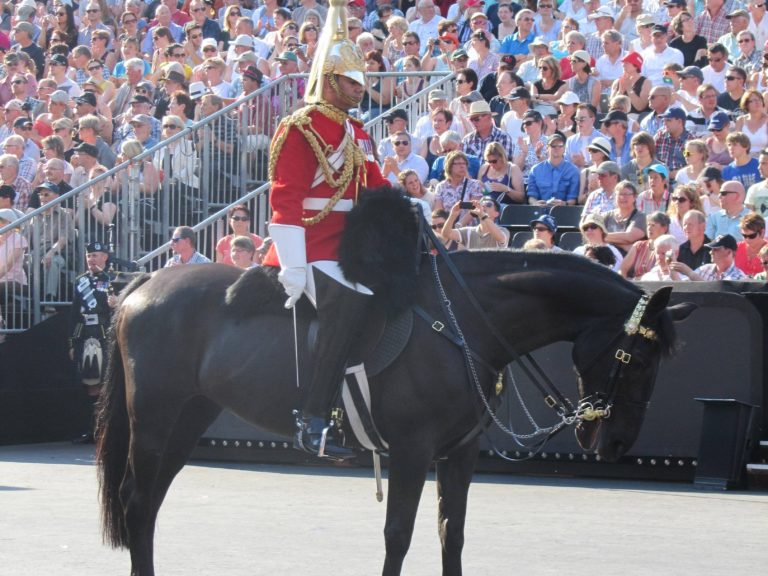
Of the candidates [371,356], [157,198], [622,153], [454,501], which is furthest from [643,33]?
[454,501]

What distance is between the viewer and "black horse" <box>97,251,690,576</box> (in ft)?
22.7

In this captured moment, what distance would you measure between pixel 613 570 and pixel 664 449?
3514mm

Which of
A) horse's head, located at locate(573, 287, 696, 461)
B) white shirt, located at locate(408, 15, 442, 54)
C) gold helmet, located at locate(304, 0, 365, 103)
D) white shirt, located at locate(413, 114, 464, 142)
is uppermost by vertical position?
white shirt, located at locate(408, 15, 442, 54)

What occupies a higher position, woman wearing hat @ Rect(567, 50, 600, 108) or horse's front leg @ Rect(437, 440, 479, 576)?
woman wearing hat @ Rect(567, 50, 600, 108)

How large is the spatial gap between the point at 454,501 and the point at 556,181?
794 cm

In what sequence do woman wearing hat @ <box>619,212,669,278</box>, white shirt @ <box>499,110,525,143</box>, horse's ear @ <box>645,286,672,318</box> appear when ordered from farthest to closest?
white shirt @ <box>499,110,525,143</box> < woman wearing hat @ <box>619,212,669,278</box> < horse's ear @ <box>645,286,672,318</box>

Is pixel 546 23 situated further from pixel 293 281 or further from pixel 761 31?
pixel 293 281

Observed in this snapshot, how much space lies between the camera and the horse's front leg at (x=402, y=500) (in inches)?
269

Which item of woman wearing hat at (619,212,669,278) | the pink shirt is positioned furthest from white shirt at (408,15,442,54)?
woman wearing hat at (619,212,669,278)

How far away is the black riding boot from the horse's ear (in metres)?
1.38

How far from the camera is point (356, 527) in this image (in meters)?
9.49

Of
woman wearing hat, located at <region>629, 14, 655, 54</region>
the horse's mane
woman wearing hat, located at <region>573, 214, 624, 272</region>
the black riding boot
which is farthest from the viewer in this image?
woman wearing hat, located at <region>629, 14, 655, 54</region>

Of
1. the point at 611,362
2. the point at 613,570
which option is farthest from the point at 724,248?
the point at 611,362

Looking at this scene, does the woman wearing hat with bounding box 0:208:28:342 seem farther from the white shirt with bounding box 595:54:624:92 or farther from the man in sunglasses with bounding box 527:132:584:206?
the white shirt with bounding box 595:54:624:92
